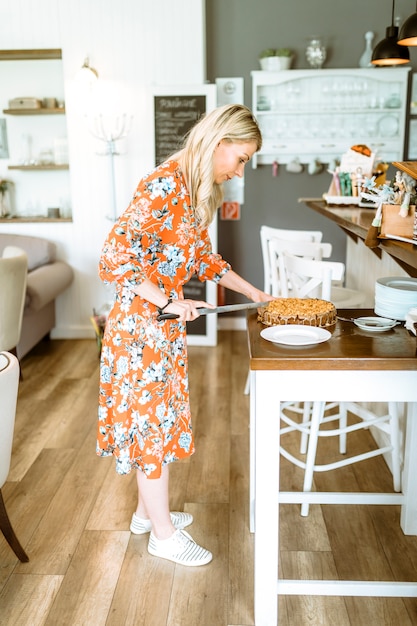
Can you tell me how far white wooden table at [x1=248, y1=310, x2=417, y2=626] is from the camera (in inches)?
65.4

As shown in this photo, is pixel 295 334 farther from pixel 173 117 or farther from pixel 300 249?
pixel 173 117

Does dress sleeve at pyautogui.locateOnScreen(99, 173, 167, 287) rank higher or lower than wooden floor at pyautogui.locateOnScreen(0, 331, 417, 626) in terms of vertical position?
higher

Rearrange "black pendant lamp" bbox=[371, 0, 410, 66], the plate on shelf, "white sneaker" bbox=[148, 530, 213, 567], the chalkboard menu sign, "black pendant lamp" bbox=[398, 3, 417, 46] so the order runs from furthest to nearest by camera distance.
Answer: the plate on shelf → the chalkboard menu sign → "black pendant lamp" bbox=[371, 0, 410, 66] → "black pendant lamp" bbox=[398, 3, 417, 46] → "white sneaker" bbox=[148, 530, 213, 567]

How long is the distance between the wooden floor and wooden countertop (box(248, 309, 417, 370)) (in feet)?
2.78

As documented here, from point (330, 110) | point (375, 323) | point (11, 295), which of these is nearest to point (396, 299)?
point (375, 323)

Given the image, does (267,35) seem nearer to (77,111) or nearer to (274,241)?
(77,111)

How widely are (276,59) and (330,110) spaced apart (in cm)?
58

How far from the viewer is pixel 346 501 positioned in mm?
2176

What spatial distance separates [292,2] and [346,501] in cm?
412

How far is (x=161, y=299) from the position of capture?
1889 millimetres

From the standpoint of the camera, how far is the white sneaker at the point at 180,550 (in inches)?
86.4

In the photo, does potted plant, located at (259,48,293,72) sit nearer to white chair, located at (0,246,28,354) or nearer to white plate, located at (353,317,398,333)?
white chair, located at (0,246,28,354)

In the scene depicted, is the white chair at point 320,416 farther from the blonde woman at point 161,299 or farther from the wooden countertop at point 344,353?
the wooden countertop at point 344,353

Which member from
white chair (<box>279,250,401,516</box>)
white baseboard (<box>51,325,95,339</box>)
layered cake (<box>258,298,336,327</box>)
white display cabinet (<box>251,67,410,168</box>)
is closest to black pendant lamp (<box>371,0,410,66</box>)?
white display cabinet (<box>251,67,410,168</box>)
